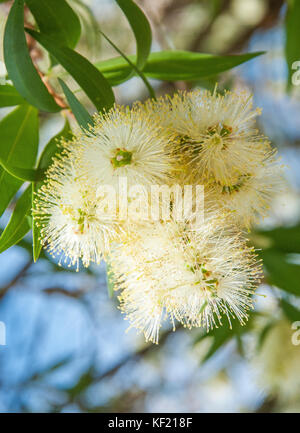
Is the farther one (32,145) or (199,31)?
(199,31)

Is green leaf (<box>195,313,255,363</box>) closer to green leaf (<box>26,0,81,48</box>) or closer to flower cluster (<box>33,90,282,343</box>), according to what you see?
flower cluster (<box>33,90,282,343</box>)

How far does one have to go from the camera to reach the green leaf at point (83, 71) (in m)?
0.62

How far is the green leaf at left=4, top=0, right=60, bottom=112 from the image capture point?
61 cm

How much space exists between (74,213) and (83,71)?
222 millimetres

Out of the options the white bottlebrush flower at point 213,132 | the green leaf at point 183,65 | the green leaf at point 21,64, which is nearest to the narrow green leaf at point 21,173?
the green leaf at point 21,64

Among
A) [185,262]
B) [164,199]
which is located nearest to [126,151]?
[164,199]

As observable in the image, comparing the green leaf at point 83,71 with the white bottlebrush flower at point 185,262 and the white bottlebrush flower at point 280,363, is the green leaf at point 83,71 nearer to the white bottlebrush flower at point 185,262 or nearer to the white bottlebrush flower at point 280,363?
the white bottlebrush flower at point 185,262

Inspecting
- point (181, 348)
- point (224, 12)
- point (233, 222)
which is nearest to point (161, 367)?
point (181, 348)

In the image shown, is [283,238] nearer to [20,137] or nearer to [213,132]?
[213,132]

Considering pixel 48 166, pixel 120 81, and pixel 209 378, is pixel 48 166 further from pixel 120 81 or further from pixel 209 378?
pixel 209 378

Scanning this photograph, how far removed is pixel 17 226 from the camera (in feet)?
2.24

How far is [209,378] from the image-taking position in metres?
1.79

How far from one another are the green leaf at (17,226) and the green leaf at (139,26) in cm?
33

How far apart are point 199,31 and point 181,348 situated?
1304 millimetres
